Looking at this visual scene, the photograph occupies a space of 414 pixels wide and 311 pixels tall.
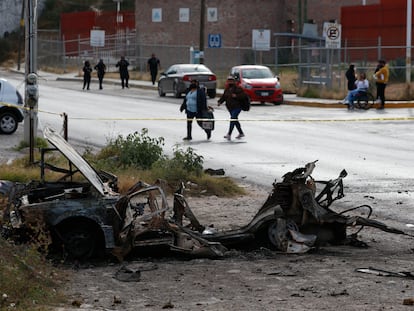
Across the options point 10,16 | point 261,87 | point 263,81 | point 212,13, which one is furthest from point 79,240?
point 10,16

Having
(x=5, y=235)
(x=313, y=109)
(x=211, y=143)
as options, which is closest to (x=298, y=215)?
(x=5, y=235)

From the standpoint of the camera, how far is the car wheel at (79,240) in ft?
36.3

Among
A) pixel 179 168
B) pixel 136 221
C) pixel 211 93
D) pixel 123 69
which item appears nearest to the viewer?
pixel 136 221

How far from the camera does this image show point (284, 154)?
22391 mm

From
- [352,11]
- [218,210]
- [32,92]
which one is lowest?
[218,210]

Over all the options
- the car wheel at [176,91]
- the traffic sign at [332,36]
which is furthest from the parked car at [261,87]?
the car wheel at [176,91]

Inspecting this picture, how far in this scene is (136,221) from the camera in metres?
11.1

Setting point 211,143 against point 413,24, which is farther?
point 413,24

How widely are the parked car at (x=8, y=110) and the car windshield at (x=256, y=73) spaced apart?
574 inches

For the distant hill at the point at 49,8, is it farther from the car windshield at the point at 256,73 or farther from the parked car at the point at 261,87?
the parked car at the point at 261,87

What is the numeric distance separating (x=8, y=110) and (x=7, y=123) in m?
0.36

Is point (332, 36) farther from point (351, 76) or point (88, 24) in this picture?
point (88, 24)

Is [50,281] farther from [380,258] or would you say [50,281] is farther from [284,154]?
[284,154]

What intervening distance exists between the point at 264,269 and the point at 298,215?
1311 millimetres
